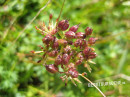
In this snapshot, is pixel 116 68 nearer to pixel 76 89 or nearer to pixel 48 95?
pixel 76 89

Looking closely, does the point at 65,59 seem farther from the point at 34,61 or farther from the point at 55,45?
the point at 34,61

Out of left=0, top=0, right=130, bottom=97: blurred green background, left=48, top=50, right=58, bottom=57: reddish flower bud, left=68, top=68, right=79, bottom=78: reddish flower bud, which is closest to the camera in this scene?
left=68, top=68, right=79, bottom=78: reddish flower bud

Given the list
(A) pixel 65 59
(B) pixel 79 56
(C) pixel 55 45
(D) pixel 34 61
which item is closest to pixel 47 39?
(C) pixel 55 45

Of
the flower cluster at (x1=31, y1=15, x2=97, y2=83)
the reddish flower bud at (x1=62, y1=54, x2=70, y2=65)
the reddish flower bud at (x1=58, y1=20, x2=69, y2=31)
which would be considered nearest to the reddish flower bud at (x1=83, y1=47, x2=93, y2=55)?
the flower cluster at (x1=31, y1=15, x2=97, y2=83)

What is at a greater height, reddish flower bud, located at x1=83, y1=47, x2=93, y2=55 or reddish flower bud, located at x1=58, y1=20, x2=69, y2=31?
reddish flower bud, located at x1=58, y1=20, x2=69, y2=31

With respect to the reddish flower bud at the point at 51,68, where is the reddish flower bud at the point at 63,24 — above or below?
above

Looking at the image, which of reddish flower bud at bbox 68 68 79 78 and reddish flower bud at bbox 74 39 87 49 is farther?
reddish flower bud at bbox 74 39 87 49

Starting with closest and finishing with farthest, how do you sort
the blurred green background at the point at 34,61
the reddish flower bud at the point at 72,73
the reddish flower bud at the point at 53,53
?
1. the reddish flower bud at the point at 72,73
2. the reddish flower bud at the point at 53,53
3. the blurred green background at the point at 34,61

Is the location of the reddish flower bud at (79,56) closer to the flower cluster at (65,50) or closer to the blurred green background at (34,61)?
the flower cluster at (65,50)

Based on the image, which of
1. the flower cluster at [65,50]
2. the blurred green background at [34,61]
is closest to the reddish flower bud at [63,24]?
the flower cluster at [65,50]

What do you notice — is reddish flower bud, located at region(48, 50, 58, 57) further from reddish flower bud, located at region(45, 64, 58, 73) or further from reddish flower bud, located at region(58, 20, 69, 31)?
reddish flower bud, located at region(58, 20, 69, 31)

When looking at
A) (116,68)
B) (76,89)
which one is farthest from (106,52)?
(76,89)
